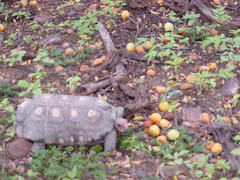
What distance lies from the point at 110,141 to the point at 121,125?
0.31 metres

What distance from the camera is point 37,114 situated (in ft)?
14.4

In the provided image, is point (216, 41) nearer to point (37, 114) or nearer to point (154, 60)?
point (154, 60)

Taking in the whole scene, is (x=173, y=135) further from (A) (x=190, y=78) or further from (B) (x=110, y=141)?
(A) (x=190, y=78)

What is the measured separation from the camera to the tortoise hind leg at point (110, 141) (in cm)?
430

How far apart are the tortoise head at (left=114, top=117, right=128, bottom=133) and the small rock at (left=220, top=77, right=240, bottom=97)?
1697mm

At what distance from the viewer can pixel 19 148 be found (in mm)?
4422

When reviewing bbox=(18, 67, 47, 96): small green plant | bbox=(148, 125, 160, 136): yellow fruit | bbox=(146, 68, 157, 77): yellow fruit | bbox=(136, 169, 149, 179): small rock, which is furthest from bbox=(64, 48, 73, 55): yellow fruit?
Result: bbox=(136, 169, 149, 179): small rock

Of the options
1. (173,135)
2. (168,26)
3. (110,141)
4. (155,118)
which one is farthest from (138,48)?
(110,141)

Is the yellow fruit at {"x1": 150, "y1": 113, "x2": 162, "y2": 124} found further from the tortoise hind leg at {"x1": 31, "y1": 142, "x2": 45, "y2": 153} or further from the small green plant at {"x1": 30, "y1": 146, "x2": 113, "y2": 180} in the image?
the tortoise hind leg at {"x1": 31, "y1": 142, "x2": 45, "y2": 153}

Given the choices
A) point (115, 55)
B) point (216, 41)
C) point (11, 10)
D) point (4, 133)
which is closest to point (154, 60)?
point (115, 55)

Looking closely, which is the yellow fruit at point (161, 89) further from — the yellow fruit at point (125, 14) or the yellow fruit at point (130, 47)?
the yellow fruit at point (125, 14)

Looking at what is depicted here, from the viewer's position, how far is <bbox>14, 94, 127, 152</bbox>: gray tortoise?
14.3ft

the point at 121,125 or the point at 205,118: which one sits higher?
the point at 121,125

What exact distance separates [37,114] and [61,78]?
1.62 m
